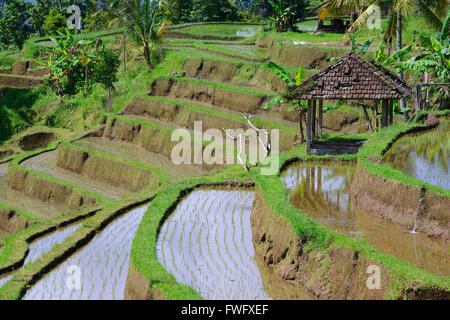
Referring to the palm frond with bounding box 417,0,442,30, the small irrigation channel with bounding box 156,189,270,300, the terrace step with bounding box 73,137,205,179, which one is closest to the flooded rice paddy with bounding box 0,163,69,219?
the terrace step with bounding box 73,137,205,179

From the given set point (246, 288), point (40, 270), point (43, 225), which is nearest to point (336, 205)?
point (246, 288)

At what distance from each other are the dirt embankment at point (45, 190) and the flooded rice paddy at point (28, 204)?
0.15 metres

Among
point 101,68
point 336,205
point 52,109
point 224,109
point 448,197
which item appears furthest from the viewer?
point 52,109

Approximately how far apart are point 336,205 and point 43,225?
6.16 m

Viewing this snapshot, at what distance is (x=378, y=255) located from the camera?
6.88 metres

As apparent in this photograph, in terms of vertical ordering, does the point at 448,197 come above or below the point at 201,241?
above

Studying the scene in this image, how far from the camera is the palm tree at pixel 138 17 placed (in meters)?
26.0

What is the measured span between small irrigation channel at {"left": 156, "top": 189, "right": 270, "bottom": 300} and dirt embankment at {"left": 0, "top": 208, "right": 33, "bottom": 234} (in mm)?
5944

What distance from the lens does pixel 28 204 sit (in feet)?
58.5

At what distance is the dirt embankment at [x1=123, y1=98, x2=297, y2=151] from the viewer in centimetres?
1778

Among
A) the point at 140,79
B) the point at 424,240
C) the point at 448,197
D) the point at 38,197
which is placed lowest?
the point at 38,197

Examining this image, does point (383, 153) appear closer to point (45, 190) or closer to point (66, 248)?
point (66, 248)
